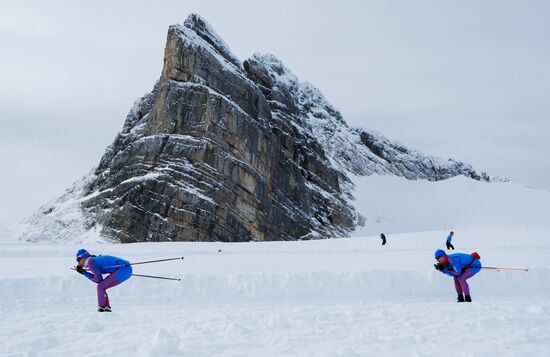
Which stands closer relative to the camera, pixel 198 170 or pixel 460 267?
pixel 460 267

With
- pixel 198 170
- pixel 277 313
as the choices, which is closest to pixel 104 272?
pixel 277 313

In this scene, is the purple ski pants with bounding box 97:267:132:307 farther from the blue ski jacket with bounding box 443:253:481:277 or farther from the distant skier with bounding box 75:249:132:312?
the blue ski jacket with bounding box 443:253:481:277

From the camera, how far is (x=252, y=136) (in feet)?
207

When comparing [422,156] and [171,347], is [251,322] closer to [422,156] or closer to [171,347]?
[171,347]

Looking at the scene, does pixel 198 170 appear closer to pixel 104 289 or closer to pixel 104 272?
pixel 104 272

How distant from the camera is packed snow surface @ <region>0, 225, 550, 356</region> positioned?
25.3 feet

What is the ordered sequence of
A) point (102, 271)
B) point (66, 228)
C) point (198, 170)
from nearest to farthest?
point (102, 271) < point (198, 170) < point (66, 228)

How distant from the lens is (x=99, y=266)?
11.8 meters

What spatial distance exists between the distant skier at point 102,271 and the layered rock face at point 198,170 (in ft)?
132

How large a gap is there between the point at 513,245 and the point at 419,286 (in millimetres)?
15336

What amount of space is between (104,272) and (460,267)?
30.4ft

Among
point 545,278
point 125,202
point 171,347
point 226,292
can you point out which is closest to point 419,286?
point 545,278

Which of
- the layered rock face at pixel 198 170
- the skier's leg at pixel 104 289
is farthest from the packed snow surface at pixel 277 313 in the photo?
the layered rock face at pixel 198 170

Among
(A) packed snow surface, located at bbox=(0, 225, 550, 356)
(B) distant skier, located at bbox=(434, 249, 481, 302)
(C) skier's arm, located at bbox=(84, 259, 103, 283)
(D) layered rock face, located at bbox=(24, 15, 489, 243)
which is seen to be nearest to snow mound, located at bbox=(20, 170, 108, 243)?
(D) layered rock face, located at bbox=(24, 15, 489, 243)
